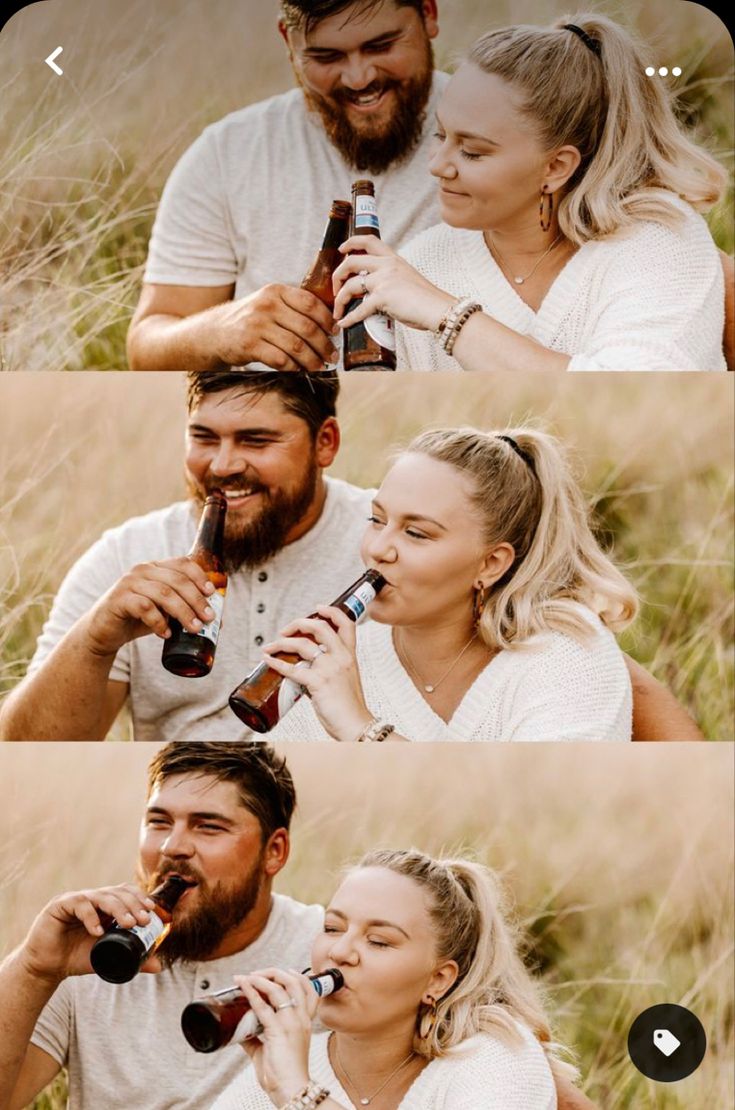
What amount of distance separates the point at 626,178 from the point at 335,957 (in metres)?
1.18

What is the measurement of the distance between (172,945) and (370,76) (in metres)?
1.29

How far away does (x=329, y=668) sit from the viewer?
7.46 ft

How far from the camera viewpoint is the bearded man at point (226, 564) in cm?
233

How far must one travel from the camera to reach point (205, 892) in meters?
2.30

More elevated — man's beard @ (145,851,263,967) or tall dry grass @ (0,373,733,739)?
tall dry grass @ (0,373,733,739)

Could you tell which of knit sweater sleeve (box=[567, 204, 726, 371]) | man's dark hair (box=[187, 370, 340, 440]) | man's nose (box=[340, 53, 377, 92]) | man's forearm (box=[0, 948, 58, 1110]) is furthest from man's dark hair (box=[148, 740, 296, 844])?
man's nose (box=[340, 53, 377, 92])

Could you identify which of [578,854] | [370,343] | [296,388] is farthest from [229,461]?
[578,854]

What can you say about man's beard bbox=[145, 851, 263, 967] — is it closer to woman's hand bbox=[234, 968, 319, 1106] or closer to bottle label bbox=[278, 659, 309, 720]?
woman's hand bbox=[234, 968, 319, 1106]

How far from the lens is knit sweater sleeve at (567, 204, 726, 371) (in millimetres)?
2314

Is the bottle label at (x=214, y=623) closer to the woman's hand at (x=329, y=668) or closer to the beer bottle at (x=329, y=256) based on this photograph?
the woman's hand at (x=329, y=668)

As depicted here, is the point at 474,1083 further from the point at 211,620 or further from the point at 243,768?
the point at 211,620

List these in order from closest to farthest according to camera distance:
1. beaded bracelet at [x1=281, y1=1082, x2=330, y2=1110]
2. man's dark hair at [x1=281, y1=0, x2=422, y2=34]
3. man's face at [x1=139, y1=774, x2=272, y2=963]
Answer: beaded bracelet at [x1=281, y1=1082, x2=330, y2=1110] < man's face at [x1=139, y1=774, x2=272, y2=963] < man's dark hair at [x1=281, y1=0, x2=422, y2=34]

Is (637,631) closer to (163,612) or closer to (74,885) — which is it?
(163,612)

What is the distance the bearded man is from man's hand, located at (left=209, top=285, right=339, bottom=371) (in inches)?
1.4
